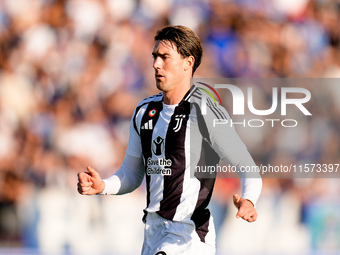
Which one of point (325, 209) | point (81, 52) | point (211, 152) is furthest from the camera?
point (81, 52)

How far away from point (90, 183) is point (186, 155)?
1.76ft

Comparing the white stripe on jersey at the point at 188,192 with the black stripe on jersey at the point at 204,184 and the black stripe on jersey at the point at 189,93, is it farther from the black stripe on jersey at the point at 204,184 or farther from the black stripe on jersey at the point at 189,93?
the black stripe on jersey at the point at 189,93

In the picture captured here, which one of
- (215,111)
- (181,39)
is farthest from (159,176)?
(181,39)

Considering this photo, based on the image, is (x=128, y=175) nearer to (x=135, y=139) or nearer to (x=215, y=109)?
(x=135, y=139)

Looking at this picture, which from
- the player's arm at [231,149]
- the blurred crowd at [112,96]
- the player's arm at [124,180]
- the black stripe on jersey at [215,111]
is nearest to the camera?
the player's arm at [231,149]

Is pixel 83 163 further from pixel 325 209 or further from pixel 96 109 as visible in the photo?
pixel 325 209

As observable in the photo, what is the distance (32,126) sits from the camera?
6.14 m

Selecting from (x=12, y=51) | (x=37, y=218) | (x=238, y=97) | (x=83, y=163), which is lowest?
(x=37, y=218)

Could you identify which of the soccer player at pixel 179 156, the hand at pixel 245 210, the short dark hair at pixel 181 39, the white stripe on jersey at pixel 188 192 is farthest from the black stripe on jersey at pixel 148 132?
the hand at pixel 245 210

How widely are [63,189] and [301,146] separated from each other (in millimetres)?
2536

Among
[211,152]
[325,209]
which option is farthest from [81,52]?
[211,152]

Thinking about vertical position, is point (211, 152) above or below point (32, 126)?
below

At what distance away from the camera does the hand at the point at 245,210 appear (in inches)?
104

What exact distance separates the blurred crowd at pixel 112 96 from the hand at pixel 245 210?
3.11 m
